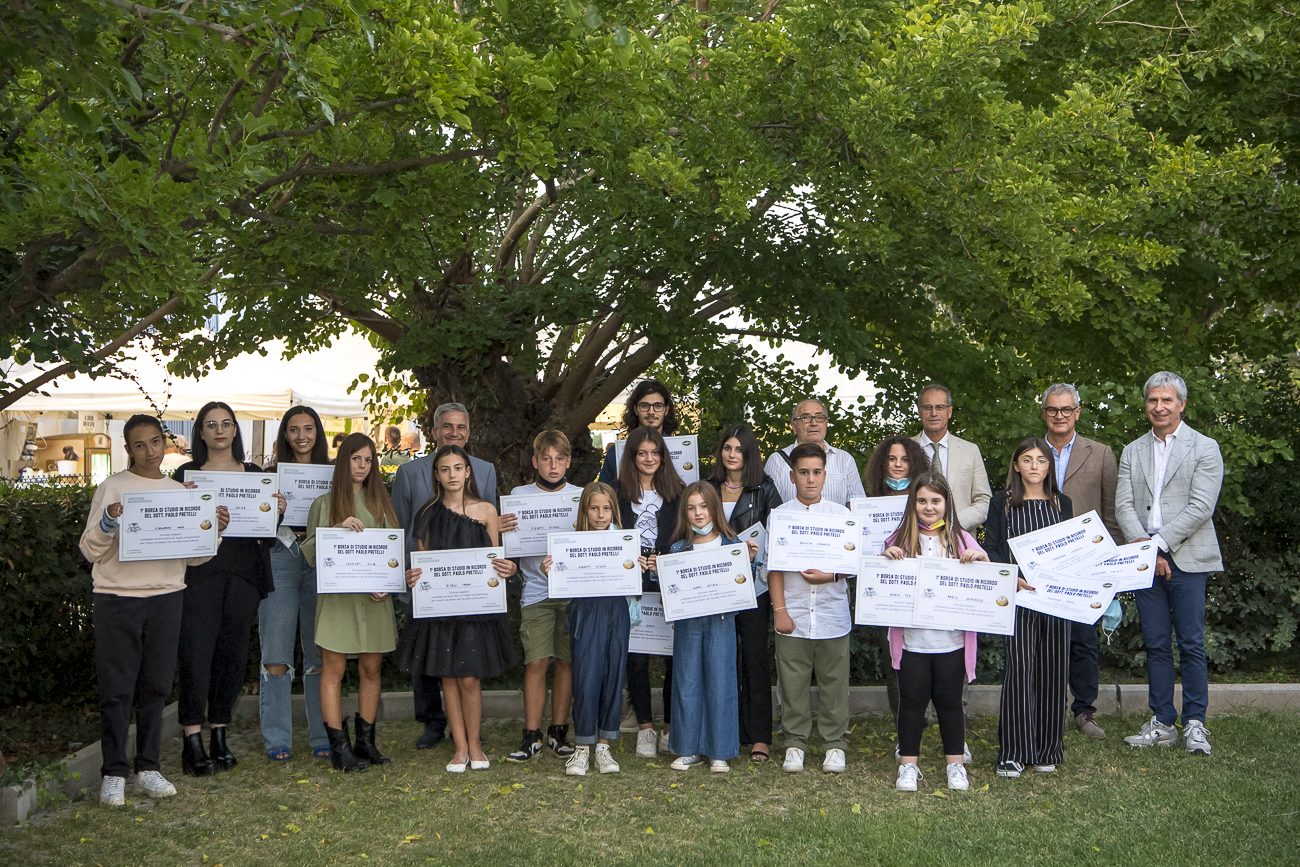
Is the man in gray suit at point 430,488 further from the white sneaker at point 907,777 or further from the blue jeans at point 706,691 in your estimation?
the white sneaker at point 907,777

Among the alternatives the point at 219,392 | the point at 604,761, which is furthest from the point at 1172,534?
the point at 219,392

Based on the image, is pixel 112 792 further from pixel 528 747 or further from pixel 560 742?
pixel 560 742

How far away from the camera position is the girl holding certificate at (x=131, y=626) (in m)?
5.52

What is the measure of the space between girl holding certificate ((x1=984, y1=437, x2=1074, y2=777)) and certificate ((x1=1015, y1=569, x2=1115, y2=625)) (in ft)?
0.25

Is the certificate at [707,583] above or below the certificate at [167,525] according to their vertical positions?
below

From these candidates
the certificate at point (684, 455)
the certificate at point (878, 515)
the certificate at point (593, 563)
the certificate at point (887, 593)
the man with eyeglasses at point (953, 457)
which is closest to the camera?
the certificate at point (887, 593)

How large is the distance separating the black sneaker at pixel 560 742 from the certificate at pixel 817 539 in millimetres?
1726

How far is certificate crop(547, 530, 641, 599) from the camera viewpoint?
19.3ft

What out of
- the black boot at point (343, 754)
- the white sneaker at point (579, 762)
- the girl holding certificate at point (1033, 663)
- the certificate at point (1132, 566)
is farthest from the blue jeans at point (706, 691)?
the certificate at point (1132, 566)

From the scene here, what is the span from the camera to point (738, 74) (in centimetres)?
655

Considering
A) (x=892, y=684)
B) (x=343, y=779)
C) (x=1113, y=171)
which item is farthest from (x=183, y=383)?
(x=1113, y=171)

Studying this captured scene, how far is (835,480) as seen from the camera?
6.49m

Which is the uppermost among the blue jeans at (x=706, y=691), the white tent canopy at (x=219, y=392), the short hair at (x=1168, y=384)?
the white tent canopy at (x=219, y=392)

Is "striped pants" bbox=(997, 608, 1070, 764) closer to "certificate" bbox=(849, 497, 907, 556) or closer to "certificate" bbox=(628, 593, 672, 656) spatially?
"certificate" bbox=(849, 497, 907, 556)
